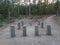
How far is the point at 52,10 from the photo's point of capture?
56781mm

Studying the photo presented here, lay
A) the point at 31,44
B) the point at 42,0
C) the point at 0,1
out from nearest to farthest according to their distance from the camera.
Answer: the point at 31,44
the point at 0,1
the point at 42,0

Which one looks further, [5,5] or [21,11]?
[21,11]

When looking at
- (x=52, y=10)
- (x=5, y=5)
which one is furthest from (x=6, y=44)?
(x=52, y=10)

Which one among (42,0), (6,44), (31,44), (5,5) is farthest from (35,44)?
(42,0)

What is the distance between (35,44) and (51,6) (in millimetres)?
46155

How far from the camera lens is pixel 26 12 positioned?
59.7 meters

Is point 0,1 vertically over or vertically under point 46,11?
over

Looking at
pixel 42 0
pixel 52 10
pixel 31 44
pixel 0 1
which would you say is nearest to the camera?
pixel 31 44

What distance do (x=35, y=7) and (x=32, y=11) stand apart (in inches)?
A: 67.8

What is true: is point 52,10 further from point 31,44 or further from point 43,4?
point 31,44

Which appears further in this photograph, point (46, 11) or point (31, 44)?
point (46, 11)

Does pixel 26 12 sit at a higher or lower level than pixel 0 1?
lower

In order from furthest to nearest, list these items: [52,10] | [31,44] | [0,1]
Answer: [52,10]
[0,1]
[31,44]

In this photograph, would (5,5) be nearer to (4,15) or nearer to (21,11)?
(4,15)
